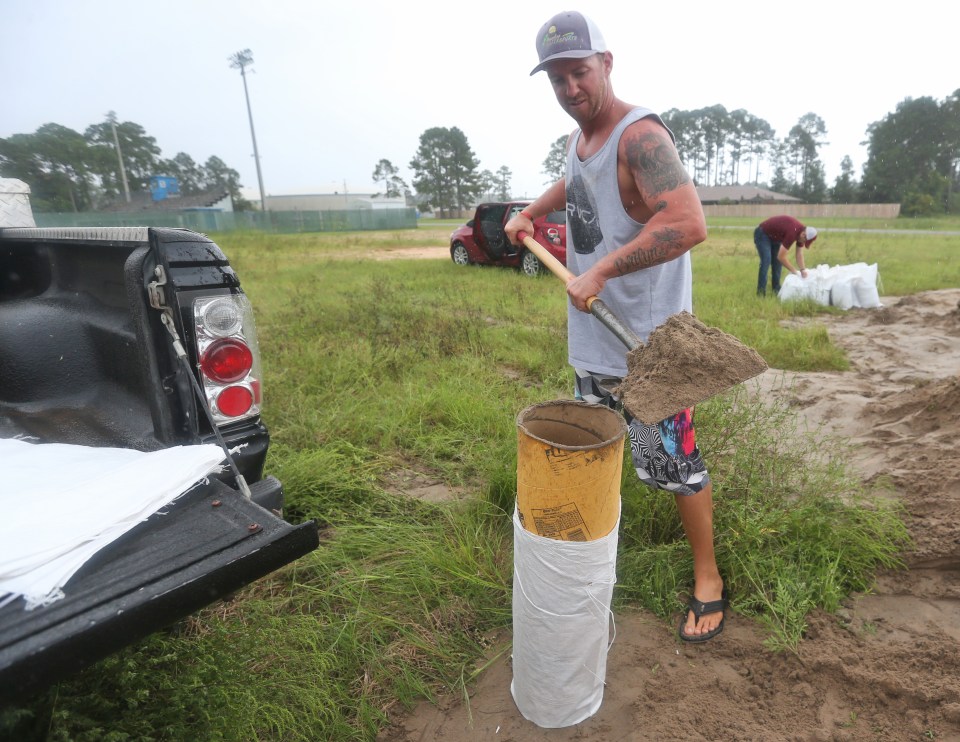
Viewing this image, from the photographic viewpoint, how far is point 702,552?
1.96m

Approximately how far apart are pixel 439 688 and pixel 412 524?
0.82 metres

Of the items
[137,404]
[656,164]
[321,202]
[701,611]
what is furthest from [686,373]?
[321,202]

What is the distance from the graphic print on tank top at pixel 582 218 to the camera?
6.64 ft

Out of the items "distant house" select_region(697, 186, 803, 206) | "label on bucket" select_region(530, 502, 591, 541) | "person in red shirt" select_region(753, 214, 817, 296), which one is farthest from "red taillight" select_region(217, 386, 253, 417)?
"distant house" select_region(697, 186, 803, 206)

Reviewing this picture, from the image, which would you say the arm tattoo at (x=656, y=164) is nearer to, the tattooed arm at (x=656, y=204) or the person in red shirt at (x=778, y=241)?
the tattooed arm at (x=656, y=204)

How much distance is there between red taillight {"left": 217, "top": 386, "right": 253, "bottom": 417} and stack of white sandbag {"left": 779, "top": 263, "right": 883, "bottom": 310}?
727 cm

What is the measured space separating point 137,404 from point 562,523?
4.74 feet

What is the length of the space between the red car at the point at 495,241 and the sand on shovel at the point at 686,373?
8.09 meters

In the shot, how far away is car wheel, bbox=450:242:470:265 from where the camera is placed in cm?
1191

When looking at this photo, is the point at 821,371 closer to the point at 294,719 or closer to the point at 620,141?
the point at 620,141

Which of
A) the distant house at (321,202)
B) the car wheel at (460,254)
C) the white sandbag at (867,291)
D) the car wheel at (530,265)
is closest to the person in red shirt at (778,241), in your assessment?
the white sandbag at (867,291)

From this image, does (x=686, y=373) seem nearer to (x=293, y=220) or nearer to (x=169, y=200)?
(x=293, y=220)

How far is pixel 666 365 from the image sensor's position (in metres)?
1.61

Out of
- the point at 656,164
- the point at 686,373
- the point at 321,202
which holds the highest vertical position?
the point at 321,202
